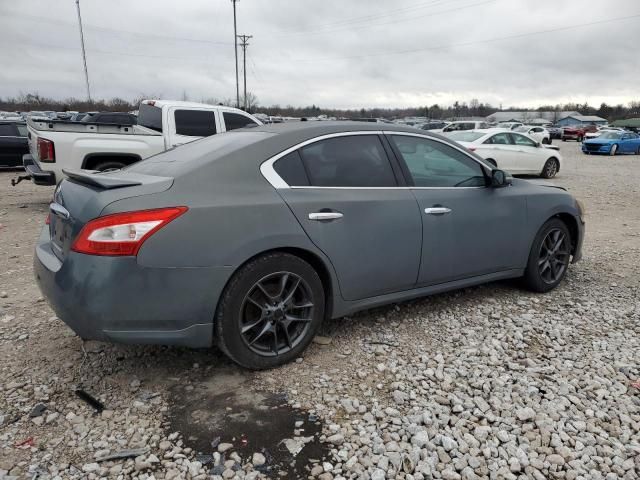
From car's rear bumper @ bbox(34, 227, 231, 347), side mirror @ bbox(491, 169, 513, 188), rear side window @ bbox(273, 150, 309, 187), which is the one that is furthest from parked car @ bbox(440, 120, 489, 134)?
car's rear bumper @ bbox(34, 227, 231, 347)

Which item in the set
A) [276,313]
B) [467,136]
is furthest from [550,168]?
[276,313]

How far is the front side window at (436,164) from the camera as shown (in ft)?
13.0

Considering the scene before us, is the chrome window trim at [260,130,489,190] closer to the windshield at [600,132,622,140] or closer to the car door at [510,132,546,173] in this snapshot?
the car door at [510,132,546,173]

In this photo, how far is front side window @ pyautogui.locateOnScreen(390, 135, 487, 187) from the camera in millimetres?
3963

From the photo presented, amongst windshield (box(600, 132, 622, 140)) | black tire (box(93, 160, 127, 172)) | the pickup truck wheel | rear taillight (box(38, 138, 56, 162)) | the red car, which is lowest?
the red car

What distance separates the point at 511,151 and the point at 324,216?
13299 mm

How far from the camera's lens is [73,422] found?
2.76m

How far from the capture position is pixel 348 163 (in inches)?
143

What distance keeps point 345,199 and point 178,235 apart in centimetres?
118

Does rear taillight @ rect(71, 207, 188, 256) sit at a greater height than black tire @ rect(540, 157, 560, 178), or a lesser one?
greater

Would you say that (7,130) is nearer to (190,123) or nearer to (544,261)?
(190,123)

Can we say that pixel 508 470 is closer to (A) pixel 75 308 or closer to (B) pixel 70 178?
(A) pixel 75 308

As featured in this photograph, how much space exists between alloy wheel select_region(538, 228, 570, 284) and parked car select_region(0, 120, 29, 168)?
14.2 meters

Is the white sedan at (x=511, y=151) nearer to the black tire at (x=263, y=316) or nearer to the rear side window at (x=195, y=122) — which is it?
the rear side window at (x=195, y=122)
